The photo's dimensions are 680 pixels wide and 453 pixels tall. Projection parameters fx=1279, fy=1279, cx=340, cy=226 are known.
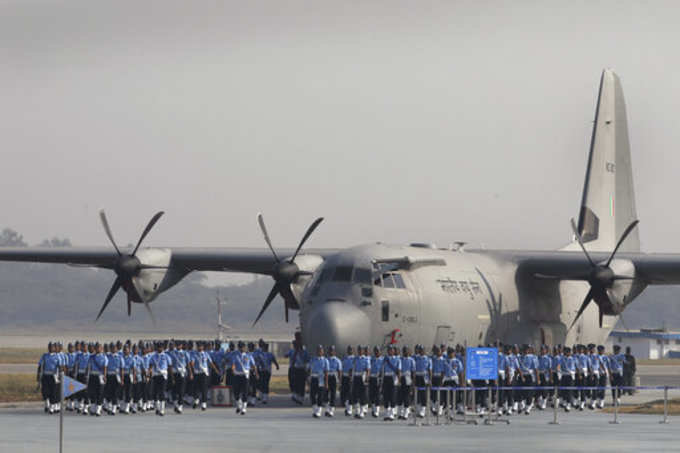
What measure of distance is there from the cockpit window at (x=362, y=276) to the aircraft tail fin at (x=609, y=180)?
14.0 metres

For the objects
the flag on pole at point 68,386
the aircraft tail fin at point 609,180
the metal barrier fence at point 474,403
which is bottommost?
the metal barrier fence at point 474,403

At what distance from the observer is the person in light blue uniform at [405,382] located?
28.8 meters

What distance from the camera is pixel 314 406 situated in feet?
94.7

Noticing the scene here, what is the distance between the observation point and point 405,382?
28.8 meters

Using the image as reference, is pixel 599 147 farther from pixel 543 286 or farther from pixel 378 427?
pixel 378 427

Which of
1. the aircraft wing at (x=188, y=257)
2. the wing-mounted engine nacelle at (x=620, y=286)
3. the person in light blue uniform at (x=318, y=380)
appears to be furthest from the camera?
the aircraft wing at (x=188, y=257)

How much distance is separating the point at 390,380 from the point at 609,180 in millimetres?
18788

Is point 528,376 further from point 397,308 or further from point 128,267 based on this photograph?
point 128,267

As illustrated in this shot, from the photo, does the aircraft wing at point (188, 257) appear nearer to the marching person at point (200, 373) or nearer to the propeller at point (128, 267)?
the propeller at point (128, 267)

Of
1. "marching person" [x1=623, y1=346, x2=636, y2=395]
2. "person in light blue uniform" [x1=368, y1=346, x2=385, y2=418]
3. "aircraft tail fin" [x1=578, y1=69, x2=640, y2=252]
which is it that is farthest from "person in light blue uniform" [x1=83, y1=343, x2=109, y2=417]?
"aircraft tail fin" [x1=578, y1=69, x2=640, y2=252]

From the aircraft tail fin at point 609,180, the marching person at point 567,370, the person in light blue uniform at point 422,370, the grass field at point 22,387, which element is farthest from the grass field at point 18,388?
the aircraft tail fin at point 609,180

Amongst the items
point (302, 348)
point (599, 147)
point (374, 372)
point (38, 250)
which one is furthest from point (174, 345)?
point (599, 147)

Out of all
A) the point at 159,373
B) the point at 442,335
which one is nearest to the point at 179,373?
the point at 159,373

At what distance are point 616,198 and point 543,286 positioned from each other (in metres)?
7.15
